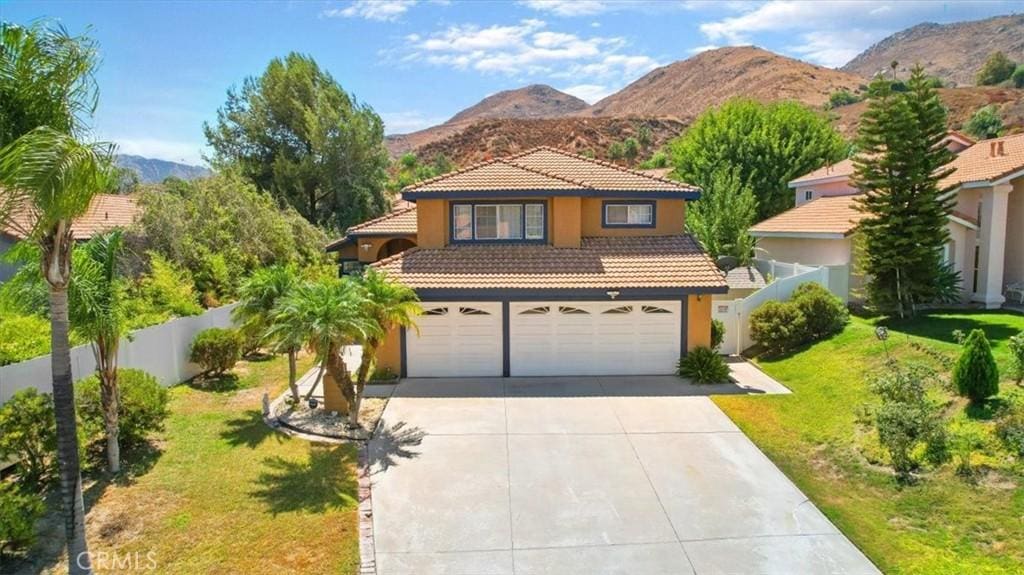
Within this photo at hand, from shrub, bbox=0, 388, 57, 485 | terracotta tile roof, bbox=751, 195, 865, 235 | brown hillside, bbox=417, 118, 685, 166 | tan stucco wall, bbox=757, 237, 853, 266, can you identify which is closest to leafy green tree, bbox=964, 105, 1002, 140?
terracotta tile roof, bbox=751, 195, 865, 235

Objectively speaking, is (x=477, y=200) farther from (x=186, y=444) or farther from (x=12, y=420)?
(x=12, y=420)

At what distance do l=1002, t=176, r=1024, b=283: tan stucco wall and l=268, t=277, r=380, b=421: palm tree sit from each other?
2106 cm

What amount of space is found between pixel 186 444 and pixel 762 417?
11672 millimetres

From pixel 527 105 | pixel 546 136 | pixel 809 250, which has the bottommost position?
pixel 809 250

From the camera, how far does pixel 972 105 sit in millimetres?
67000

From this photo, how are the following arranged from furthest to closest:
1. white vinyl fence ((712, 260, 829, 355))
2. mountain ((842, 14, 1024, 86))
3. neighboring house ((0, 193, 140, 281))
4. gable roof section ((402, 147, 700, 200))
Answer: mountain ((842, 14, 1024, 86)) → neighboring house ((0, 193, 140, 281)) → white vinyl fence ((712, 260, 829, 355)) → gable roof section ((402, 147, 700, 200))

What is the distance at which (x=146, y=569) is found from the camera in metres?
7.57

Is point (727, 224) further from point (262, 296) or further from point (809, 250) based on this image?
point (262, 296)

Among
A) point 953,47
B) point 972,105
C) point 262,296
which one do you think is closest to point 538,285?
point 262,296

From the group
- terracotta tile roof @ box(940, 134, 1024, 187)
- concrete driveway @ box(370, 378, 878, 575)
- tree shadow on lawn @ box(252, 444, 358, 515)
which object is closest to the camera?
concrete driveway @ box(370, 378, 878, 575)

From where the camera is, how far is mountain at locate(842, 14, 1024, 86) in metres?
119

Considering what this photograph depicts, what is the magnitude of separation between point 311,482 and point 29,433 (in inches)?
165

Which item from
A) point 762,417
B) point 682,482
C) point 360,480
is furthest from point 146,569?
point 762,417

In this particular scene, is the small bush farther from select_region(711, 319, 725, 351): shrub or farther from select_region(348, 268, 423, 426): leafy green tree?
select_region(711, 319, 725, 351): shrub
